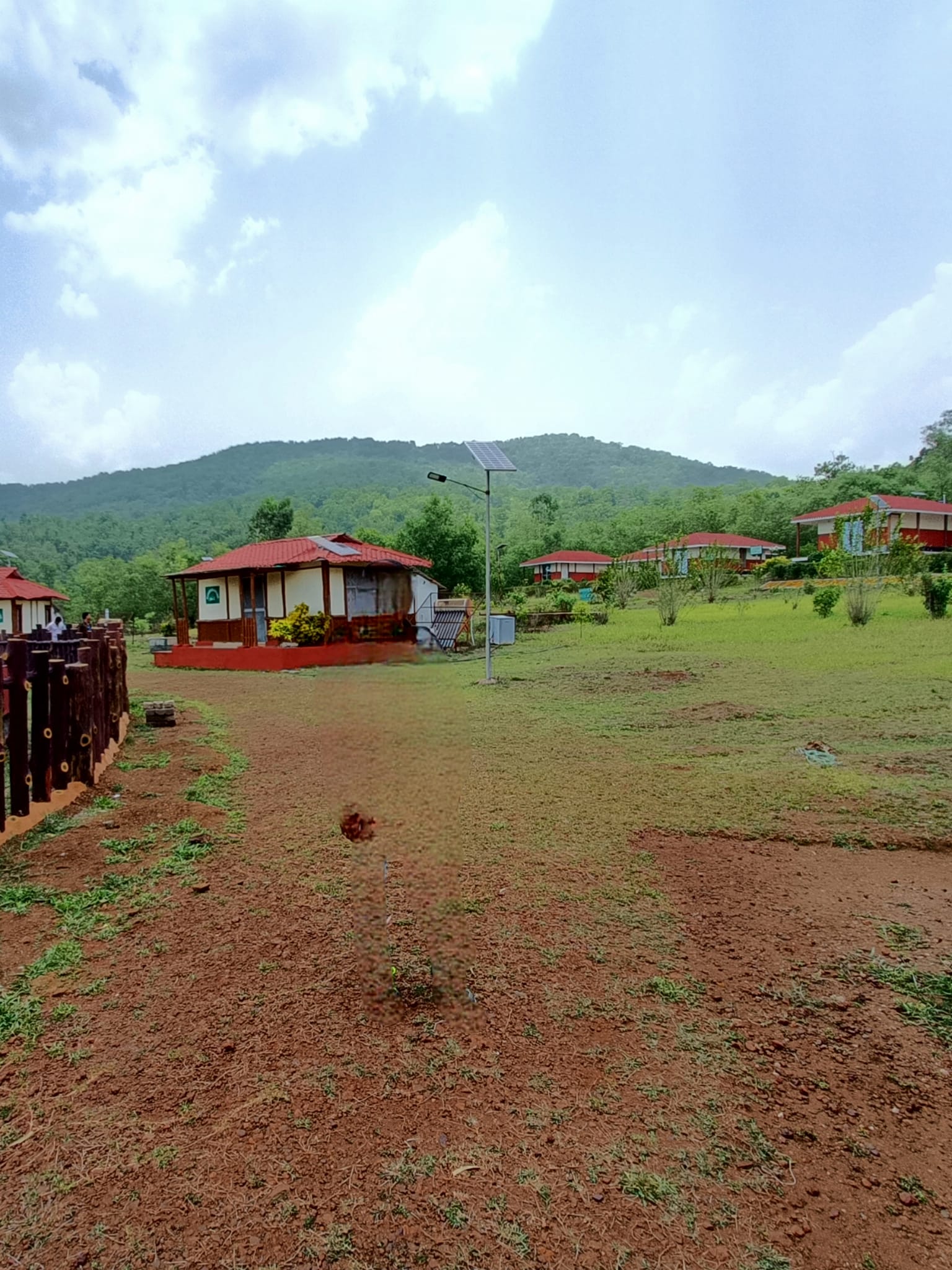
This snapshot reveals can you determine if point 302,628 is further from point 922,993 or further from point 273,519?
point 273,519

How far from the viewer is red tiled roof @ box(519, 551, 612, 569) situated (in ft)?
183

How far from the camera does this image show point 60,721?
4.88 m

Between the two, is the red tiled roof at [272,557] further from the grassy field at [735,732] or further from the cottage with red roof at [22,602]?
the cottage with red roof at [22,602]

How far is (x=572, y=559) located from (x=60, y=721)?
5233 centimetres


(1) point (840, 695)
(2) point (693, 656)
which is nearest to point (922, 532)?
(2) point (693, 656)

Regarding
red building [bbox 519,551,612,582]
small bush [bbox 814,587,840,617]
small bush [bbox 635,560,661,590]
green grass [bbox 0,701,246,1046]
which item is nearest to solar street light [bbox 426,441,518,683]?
green grass [bbox 0,701,246,1046]

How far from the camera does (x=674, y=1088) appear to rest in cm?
237

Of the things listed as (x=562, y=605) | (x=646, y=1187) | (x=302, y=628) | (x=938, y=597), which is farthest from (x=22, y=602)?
(x=646, y=1187)

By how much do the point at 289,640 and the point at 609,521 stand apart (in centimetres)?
6194

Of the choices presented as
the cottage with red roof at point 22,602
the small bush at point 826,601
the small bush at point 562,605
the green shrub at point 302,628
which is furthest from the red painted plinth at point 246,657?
the cottage with red roof at point 22,602

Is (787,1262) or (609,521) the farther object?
(609,521)

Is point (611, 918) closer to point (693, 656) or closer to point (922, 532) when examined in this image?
point (693, 656)

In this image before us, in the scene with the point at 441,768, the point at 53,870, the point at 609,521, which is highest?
the point at 609,521

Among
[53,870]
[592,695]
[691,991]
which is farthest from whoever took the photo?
[592,695]
